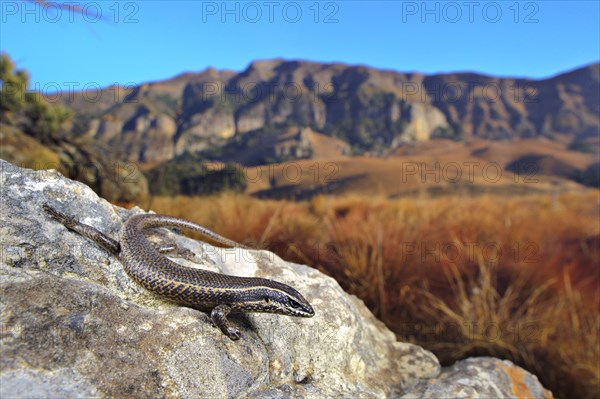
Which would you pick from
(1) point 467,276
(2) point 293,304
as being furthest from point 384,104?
(2) point 293,304

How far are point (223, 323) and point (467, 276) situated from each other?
5.33m

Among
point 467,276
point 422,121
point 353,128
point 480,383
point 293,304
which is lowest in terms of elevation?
point 467,276

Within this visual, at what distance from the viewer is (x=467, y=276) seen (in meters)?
6.54

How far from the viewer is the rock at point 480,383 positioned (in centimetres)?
281

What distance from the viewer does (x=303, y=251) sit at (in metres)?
6.40

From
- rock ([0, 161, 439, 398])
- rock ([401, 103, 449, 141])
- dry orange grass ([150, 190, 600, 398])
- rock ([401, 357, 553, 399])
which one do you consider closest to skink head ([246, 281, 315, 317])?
rock ([0, 161, 439, 398])

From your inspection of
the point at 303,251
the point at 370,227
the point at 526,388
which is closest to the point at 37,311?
the point at 526,388

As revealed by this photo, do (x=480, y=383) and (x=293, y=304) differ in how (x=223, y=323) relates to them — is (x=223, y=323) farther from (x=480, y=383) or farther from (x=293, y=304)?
(x=480, y=383)

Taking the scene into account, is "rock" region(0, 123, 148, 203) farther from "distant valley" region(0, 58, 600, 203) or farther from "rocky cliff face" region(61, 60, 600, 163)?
"rocky cliff face" region(61, 60, 600, 163)

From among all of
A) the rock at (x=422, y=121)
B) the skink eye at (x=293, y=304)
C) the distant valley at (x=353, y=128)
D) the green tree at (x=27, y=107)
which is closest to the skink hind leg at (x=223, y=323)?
the skink eye at (x=293, y=304)

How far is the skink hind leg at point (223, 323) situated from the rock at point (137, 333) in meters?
0.04

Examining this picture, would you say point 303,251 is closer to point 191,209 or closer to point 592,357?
point 191,209

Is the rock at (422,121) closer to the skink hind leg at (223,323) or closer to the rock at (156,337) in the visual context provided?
the rock at (156,337)

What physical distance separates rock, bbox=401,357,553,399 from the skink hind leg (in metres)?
1.37
